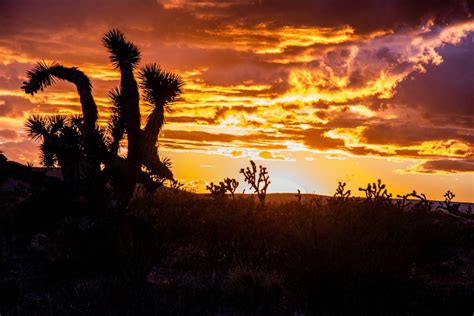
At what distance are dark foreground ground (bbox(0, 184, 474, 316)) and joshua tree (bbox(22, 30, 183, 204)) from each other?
0.81 m

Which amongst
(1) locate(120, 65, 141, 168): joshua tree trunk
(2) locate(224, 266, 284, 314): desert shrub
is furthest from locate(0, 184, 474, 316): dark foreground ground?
(1) locate(120, 65, 141, 168): joshua tree trunk

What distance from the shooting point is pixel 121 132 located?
38.6 feet

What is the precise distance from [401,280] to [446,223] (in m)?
7.86

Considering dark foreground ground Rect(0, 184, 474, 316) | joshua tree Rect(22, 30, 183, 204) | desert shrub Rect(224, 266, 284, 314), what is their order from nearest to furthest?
dark foreground ground Rect(0, 184, 474, 316) < desert shrub Rect(224, 266, 284, 314) < joshua tree Rect(22, 30, 183, 204)

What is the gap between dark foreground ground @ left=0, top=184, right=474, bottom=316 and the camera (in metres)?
7.32

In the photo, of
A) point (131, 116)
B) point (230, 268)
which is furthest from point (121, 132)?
point (230, 268)

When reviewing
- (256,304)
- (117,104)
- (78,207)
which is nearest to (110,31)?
(117,104)

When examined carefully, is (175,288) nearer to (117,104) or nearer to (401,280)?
(401,280)

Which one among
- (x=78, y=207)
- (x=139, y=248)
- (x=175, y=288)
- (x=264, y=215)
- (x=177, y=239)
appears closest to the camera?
(x=175, y=288)

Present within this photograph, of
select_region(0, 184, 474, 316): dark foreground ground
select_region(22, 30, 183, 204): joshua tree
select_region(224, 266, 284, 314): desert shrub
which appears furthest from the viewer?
select_region(22, 30, 183, 204): joshua tree

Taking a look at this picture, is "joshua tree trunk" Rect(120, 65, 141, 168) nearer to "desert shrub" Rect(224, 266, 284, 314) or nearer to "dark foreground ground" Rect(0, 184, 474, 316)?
"dark foreground ground" Rect(0, 184, 474, 316)

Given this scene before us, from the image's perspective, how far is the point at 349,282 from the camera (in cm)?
735

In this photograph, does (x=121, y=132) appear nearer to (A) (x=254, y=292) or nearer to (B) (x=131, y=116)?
(B) (x=131, y=116)

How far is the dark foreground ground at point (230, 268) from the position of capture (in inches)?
288
